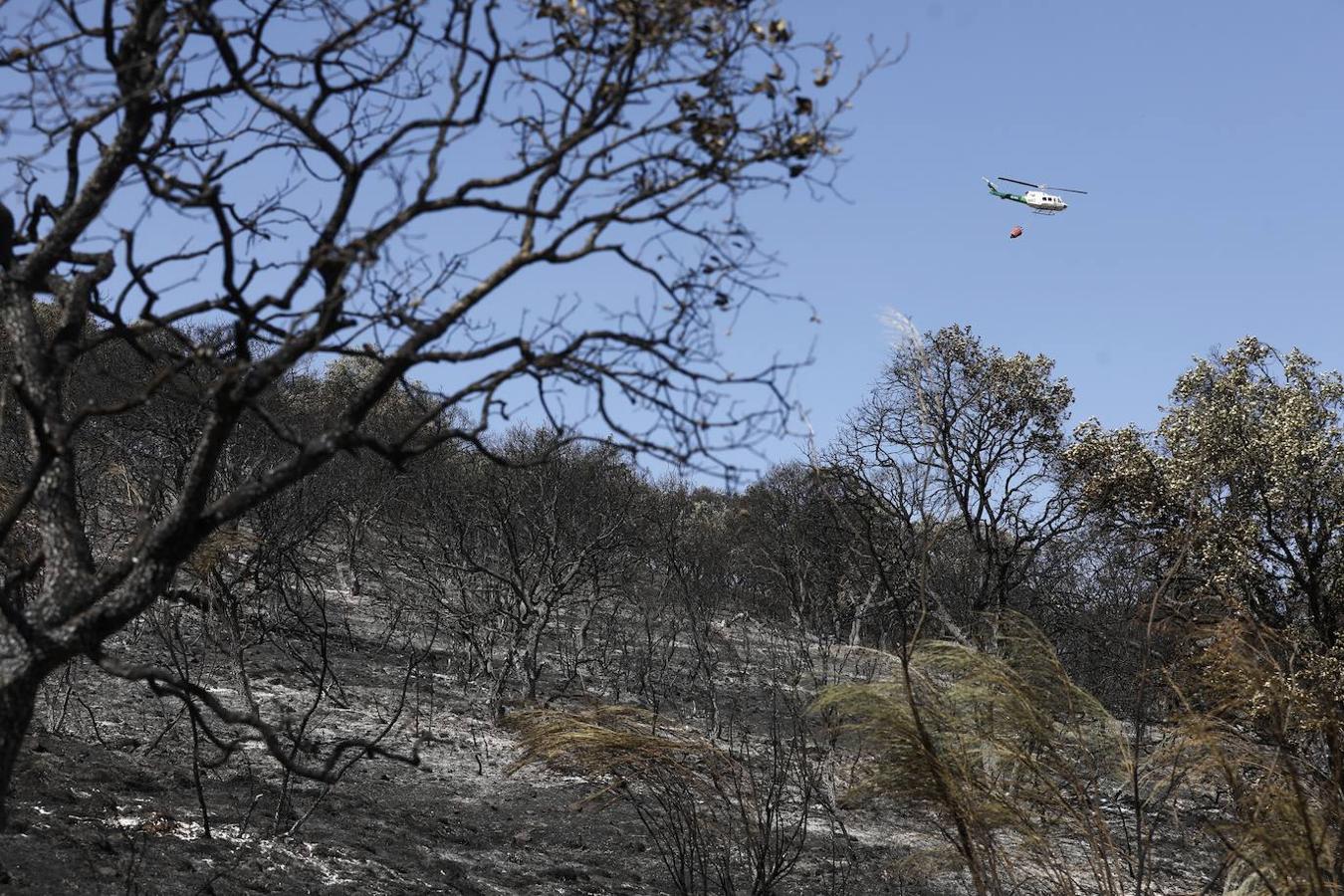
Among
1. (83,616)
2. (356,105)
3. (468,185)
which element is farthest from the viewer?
(356,105)

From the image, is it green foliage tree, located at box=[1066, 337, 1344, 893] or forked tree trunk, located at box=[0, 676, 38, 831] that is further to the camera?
green foliage tree, located at box=[1066, 337, 1344, 893]

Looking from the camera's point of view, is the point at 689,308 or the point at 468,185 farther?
the point at 689,308

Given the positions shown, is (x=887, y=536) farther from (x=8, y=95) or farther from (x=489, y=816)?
(x=8, y=95)

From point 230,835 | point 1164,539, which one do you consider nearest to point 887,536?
point 1164,539

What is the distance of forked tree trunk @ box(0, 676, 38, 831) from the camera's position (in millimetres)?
3684

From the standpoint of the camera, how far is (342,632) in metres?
19.8

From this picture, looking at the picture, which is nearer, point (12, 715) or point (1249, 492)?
point (12, 715)

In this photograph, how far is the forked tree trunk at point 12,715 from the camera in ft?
12.1

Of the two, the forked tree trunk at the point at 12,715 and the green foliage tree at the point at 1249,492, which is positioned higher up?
the green foliage tree at the point at 1249,492

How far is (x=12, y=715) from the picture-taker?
12.2 feet

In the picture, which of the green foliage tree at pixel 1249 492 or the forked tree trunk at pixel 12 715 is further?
the green foliage tree at pixel 1249 492

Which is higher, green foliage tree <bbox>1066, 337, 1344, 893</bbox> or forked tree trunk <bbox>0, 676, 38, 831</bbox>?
green foliage tree <bbox>1066, 337, 1344, 893</bbox>

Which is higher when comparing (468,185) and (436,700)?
(468,185)

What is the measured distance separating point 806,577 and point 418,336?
70.8ft
